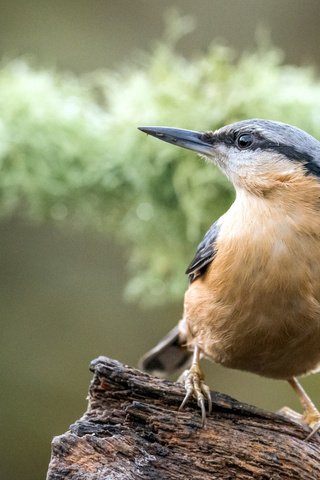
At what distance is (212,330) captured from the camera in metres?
3.23

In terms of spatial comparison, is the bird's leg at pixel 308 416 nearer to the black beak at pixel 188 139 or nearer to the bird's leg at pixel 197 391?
the bird's leg at pixel 197 391

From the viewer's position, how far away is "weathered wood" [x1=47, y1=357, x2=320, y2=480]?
106 inches

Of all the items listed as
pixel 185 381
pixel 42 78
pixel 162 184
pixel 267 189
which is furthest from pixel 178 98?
pixel 185 381

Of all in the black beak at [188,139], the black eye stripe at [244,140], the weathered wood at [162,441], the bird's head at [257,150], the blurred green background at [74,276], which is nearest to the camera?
the weathered wood at [162,441]

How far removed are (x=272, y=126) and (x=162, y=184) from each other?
3.25 feet

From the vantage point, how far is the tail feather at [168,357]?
3885 millimetres

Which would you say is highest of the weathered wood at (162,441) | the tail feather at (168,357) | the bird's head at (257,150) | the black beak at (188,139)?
the black beak at (188,139)

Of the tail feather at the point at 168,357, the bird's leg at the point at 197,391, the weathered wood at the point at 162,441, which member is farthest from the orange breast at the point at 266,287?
the tail feather at the point at 168,357

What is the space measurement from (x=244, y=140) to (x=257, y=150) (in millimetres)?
80

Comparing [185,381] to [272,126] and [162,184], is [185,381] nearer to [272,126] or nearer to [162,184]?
[272,126]

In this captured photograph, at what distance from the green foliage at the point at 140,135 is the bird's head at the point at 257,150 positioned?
1.76 feet

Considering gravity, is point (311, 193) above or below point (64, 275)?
below

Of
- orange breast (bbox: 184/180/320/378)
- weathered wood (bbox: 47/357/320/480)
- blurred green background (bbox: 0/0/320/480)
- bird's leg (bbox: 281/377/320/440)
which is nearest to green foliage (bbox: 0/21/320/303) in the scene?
orange breast (bbox: 184/180/320/378)

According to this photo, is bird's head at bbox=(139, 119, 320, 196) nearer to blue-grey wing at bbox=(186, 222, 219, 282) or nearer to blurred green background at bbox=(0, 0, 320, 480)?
blue-grey wing at bbox=(186, 222, 219, 282)
